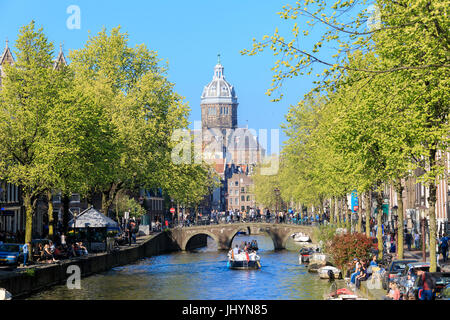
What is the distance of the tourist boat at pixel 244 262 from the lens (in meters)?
65.9

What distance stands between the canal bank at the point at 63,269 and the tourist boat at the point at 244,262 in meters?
9.34

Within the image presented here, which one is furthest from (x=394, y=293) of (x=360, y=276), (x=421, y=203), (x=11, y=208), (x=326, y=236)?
(x=11, y=208)

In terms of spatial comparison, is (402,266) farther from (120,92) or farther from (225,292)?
(120,92)

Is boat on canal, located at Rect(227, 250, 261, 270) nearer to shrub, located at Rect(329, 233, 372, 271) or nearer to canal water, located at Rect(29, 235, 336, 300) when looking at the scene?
canal water, located at Rect(29, 235, 336, 300)

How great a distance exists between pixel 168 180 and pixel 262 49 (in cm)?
4588

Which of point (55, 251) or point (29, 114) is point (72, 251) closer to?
point (55, 251)

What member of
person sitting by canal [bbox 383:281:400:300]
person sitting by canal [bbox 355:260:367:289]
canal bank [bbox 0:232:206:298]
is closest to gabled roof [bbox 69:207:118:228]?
canal bank [bbox 0:232:206:298]

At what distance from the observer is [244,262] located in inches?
2596

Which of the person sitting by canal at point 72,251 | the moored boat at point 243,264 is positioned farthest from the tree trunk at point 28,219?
the moored boat at point 243,264

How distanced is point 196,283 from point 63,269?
32.0 feet

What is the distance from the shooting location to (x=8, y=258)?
43.3m

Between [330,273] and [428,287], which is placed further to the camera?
[330,273]

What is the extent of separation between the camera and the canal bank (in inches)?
1582
